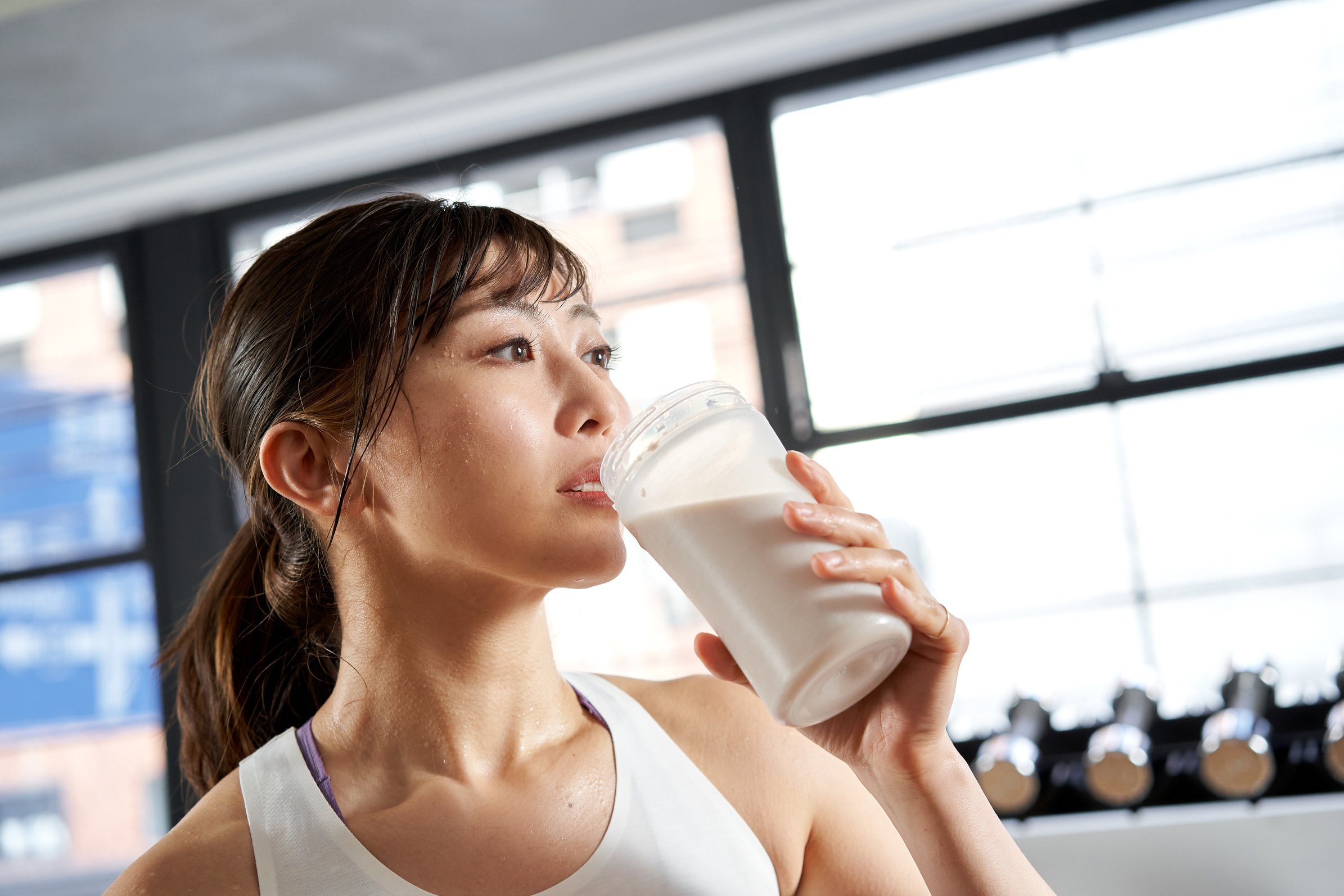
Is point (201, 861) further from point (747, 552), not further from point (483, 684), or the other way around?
point (747, 552)

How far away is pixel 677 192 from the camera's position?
3.32m

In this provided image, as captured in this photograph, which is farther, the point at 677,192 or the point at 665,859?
the point at 677,192

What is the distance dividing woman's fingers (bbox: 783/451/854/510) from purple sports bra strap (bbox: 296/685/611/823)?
0.41 metres

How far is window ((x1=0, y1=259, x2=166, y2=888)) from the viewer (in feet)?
10.00

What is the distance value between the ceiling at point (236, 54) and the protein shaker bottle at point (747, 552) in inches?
69.6

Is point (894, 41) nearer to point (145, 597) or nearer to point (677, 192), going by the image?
point (677, 192)

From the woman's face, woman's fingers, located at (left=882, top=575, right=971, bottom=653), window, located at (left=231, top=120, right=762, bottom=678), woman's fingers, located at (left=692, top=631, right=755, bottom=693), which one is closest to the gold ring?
woman's fingers, located at (left=882, top=575, right=971, bottom=653)

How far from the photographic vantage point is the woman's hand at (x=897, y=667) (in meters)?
0.68

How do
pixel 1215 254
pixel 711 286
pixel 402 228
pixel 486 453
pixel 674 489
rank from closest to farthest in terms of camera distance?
pixel 674 489 < pixel 486 453 < pixel 402 228 < pixel 1215 254 < pixel 711 286

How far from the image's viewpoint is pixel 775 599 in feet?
2.22

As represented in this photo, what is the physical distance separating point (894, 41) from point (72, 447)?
2.56 meters

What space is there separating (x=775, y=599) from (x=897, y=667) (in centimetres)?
23

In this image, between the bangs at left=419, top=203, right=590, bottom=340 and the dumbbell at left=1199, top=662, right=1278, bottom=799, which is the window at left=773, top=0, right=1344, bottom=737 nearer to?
the dumbbell at left=1199, top=662, right=1278, bottom=799

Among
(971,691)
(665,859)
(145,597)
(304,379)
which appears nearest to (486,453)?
(304,379)
